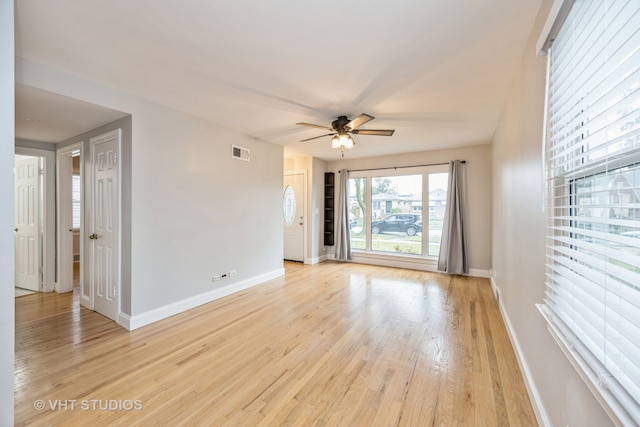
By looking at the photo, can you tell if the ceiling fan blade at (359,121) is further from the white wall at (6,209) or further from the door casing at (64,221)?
the door casing at (64,221)

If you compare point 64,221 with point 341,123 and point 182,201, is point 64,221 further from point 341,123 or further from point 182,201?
point 341,123

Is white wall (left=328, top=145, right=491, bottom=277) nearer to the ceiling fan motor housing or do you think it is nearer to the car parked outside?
the car parked outside

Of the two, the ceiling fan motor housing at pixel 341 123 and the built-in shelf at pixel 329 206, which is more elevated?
the ceiling fan motor housing at pixel 341 123

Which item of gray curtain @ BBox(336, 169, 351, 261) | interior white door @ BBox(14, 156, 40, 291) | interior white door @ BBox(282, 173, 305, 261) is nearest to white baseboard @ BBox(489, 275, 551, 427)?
gray curtain @ BBox(336, 169, 351, 261)

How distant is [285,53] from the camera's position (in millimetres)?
2047

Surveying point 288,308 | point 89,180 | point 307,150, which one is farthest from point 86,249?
point 307,150

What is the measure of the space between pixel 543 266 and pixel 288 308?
106 inches

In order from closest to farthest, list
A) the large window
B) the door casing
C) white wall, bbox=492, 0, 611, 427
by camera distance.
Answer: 1. white wall, bbox=492, 0, 611, 427
2. the door casing
3. the large window

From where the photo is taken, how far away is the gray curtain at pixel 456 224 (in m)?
4.97

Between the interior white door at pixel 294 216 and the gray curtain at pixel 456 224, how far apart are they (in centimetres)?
316

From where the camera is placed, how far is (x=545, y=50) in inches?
56.7

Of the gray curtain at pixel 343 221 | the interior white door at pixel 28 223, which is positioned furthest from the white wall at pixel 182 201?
the interior white door at pixel 28 223

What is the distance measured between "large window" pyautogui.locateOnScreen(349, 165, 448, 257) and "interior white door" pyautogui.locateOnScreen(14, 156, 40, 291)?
5670mm

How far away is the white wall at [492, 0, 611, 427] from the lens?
3.93 feet
